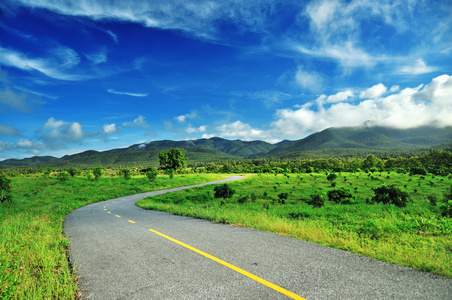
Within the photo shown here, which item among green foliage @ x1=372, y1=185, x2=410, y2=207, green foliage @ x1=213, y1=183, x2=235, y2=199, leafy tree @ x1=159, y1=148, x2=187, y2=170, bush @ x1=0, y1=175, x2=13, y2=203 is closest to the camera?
bush @ x1=0, y1=175, x2=13, y2=203

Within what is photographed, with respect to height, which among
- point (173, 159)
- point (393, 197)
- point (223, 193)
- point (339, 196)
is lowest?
point (339, 196)

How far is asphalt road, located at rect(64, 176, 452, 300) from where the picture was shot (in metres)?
4.02

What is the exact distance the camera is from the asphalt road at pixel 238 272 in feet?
13.2

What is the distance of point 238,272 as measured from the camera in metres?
4.89

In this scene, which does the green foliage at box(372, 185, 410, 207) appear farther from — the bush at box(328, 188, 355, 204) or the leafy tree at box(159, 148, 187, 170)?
the leafy tree at box(159, 148, 187, 170)

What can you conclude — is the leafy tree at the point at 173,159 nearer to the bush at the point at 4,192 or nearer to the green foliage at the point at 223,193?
the green foliage at the point at 223,193

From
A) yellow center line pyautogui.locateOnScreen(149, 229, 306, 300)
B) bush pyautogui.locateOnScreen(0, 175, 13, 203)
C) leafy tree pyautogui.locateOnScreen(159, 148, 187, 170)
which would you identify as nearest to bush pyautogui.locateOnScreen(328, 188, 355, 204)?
yellow center line pyautogui.locateOnScreen(149, 229, 306, 300)

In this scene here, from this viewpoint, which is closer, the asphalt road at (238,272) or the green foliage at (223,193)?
the asphalt road at (238,272)

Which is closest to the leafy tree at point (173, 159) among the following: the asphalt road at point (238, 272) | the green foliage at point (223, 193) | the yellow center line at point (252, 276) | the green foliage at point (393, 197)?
the green foliage at point (223, 193)

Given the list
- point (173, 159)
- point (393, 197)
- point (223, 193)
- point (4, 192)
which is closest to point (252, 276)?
point (4, 192)

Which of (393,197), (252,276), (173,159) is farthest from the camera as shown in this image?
(173,159)

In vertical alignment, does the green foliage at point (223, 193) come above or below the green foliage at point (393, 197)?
above

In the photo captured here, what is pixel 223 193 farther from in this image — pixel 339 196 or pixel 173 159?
pixel 173 159

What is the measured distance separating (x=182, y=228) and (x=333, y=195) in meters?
28.0
